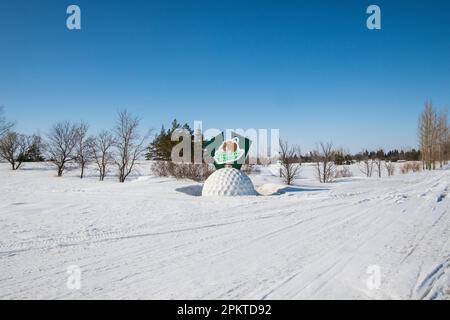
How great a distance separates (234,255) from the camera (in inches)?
204

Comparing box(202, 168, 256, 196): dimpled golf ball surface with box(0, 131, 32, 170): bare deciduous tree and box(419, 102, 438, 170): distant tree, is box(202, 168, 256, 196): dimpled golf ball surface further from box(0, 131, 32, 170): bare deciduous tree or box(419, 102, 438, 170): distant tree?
box(419, 102, 438, 170): distant tree

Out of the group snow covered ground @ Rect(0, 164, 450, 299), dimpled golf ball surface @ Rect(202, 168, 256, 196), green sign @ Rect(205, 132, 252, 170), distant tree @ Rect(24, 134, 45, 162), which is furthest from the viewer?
distant tree @ Rect(24, 134, 45, 162)

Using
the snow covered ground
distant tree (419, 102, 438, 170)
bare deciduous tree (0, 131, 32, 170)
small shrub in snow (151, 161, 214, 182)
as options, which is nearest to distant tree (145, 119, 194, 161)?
small shrub in snow (151, 161, 214, 182)

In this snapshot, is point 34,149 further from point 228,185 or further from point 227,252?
point 227,252

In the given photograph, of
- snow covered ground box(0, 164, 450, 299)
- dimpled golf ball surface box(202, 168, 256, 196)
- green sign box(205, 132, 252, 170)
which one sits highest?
green sign box(205, 132, 252, 170)

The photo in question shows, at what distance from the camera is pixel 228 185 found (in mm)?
14305

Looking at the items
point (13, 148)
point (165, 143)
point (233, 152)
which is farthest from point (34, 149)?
point (233, 152)

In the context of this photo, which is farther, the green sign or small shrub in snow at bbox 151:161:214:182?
small shrub in snow at bbox 151:161:214:182

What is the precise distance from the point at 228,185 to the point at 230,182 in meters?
0.18

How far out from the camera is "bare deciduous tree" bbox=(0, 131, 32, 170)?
37.9 metres

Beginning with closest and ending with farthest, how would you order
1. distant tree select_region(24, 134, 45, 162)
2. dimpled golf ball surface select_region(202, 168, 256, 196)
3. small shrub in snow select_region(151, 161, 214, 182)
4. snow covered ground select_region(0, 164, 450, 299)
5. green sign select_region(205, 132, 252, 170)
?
snow covered ground select_region(0, 164, 450, 299) < dimpled golf ball surface select_region(202, 168, 256, 196) < green sign select_region(205, 132, 252, 170) < small shrub in snow select_region(151, 161, 214, 182) < distant tree select_region(24, 134, 45, 162)

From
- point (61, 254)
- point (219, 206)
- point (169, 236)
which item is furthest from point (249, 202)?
point (61, 254)

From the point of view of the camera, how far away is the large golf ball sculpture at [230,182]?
1422 centimetres
